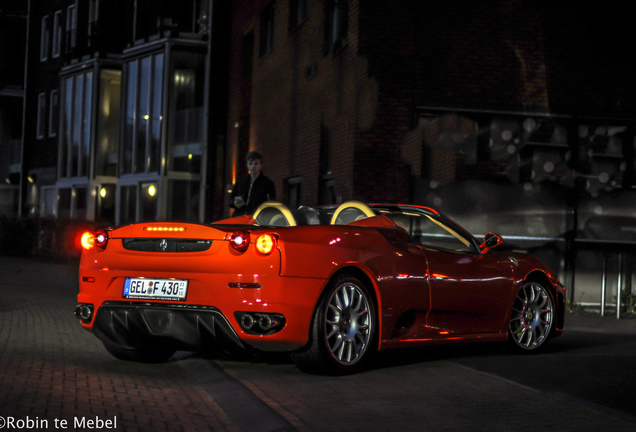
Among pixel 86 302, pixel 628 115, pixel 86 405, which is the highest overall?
pixel 628 115

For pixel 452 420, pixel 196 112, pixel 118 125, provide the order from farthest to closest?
1. pixel 118 125
2. pixel 196 112
3. pixel 452 420

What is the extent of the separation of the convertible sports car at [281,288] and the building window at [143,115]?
23.3m

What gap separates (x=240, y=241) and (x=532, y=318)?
3.34 m

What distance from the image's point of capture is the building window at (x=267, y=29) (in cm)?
2256

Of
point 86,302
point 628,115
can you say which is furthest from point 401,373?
point 628,115

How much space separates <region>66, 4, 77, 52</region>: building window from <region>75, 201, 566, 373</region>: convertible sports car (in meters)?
30.7

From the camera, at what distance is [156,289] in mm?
7156

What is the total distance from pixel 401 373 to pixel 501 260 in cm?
174

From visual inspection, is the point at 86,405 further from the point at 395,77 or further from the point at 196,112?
the point at 196,112

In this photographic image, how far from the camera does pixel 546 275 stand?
920 cm

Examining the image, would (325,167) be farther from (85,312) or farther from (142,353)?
(85,312)

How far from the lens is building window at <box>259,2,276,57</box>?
22.6 m

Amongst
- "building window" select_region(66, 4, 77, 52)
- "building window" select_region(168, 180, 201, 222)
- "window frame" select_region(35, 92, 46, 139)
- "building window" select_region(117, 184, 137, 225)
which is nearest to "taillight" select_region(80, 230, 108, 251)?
"building window" select_region(168, 180, 201, 222)

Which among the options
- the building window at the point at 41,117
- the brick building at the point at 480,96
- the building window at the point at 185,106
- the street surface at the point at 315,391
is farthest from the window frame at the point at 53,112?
the street surface at the point at 315,391
